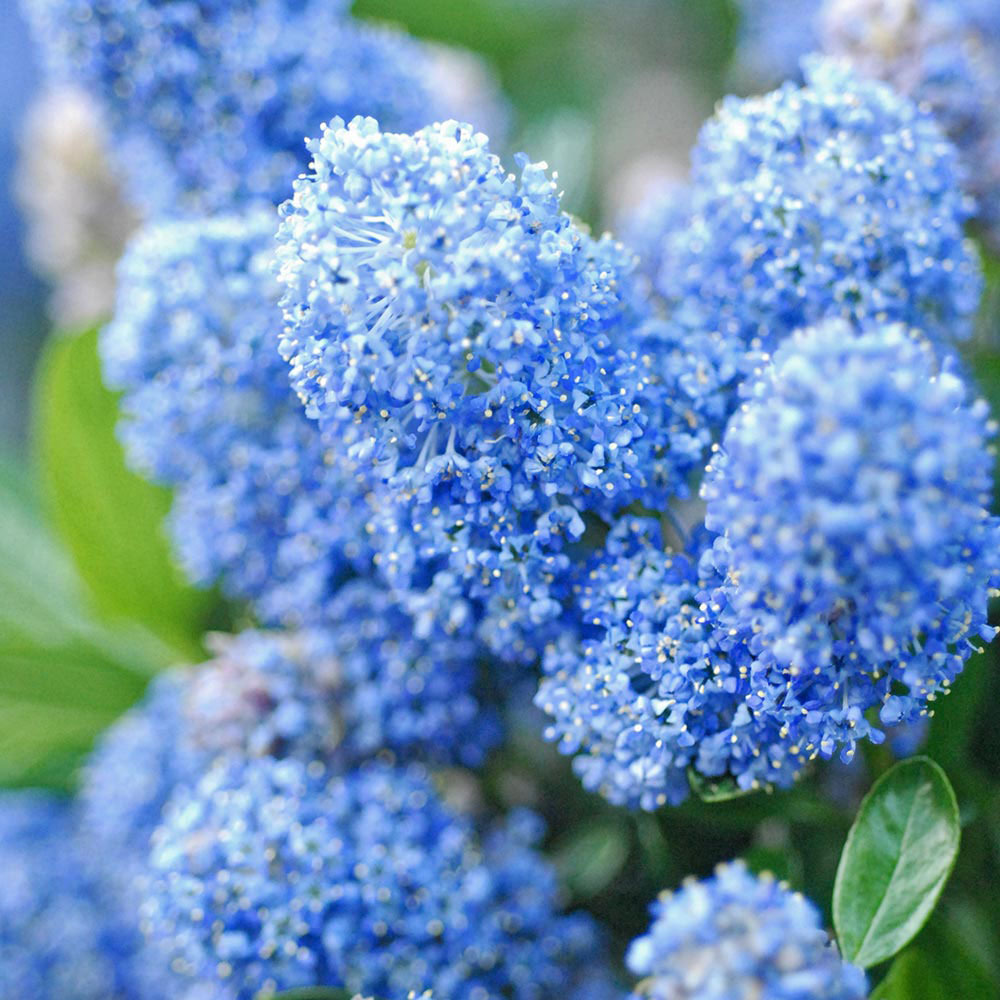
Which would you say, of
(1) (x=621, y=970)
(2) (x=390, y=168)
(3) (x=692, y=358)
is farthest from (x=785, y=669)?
(1) (x=621, y=970)

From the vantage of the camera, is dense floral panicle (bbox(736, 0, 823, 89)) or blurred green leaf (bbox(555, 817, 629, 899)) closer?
blurred green leaf (bbox(555, 817, 629, 899))

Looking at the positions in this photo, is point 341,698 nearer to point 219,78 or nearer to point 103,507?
point 103,507

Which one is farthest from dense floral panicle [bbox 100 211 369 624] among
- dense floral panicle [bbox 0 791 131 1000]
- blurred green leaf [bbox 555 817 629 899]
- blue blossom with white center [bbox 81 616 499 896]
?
dense floral panicle [bbox 0 791 131 1000]

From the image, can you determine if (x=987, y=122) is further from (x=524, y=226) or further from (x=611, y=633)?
(x=611, y=633)

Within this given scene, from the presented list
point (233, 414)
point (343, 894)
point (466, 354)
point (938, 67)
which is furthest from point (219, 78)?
point (343, 894)

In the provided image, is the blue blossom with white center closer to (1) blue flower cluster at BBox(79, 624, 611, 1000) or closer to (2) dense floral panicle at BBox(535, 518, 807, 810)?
(1) blue flower cluster at BBox(79, 624, 611, 1000)

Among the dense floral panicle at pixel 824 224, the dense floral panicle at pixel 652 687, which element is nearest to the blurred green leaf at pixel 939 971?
the dense floral panicle at pixel 652 687
